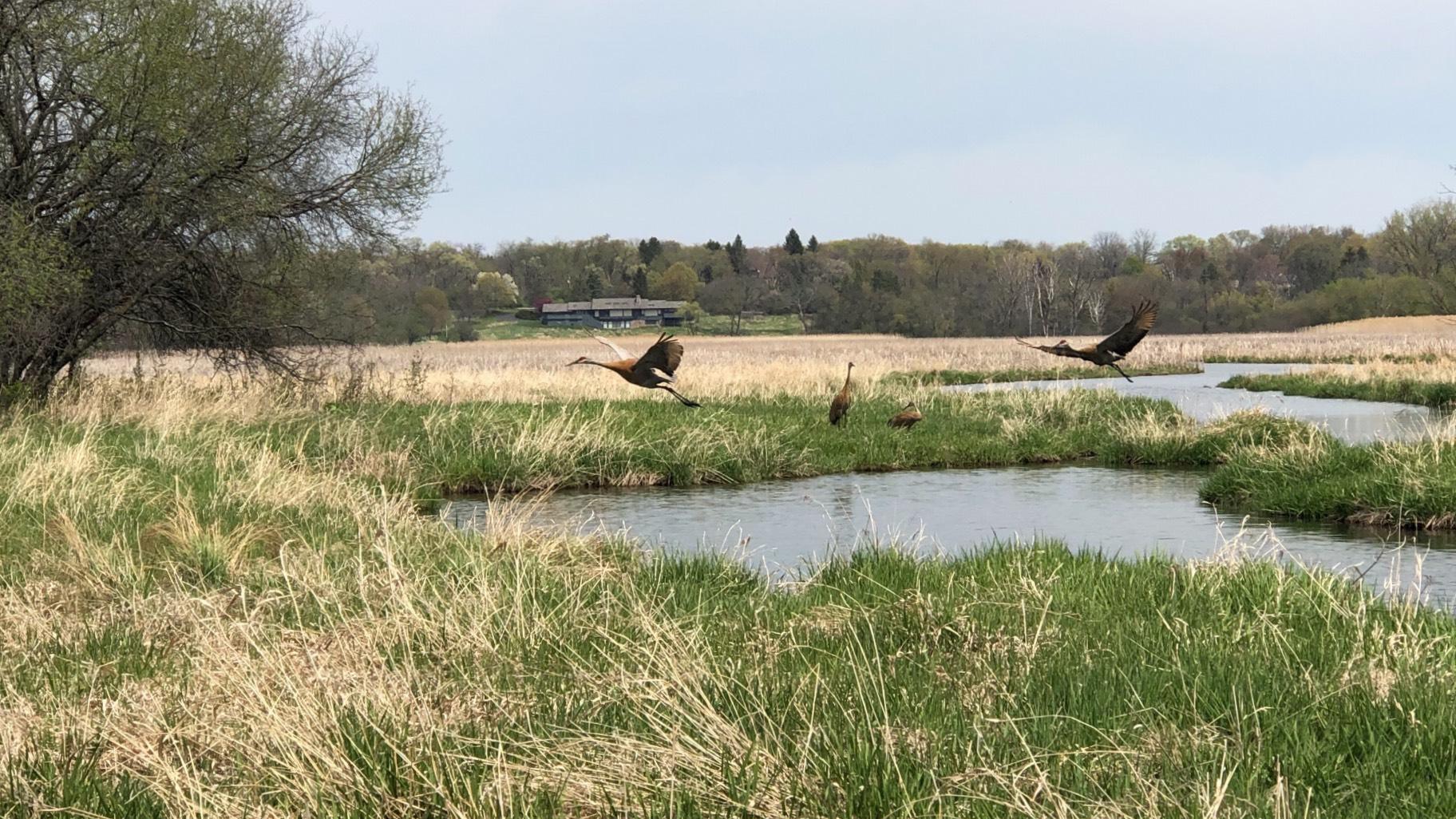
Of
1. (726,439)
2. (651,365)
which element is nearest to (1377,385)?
(726,439)

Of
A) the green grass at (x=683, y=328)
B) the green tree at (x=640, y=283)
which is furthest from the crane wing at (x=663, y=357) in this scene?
the green tree at (x=640, y=283)

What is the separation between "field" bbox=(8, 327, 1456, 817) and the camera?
11.8 ft

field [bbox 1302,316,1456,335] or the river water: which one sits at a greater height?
field [bbox 1302,316,1456,335]

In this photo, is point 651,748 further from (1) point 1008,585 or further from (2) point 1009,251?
(2) point 1009,251

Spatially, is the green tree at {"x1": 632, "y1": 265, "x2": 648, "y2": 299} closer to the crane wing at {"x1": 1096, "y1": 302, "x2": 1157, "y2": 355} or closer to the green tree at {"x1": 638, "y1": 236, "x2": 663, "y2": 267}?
the green tree at {"x1": 638, "y1": 236, "x2": 663, "y2": 267}

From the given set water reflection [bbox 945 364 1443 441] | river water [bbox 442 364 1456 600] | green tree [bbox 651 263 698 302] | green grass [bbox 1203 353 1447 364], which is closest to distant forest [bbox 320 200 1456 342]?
green tree [bbox 651 263 698 302]

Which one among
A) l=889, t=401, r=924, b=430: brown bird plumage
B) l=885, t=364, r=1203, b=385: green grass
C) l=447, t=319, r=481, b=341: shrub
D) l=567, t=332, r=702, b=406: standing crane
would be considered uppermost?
l=567, t=332, r=702, b=406: standing crane

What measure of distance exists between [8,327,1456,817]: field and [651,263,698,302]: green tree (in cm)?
9972

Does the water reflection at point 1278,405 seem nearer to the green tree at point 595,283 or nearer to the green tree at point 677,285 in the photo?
the green tree at point 677,285

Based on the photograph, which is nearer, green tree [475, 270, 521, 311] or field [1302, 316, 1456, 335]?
field [1302, 316, 1456, 335]

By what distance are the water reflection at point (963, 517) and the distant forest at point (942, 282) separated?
41.5 meters

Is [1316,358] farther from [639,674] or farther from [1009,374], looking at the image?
[639,674]

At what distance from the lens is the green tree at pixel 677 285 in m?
111

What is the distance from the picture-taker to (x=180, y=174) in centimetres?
1588
